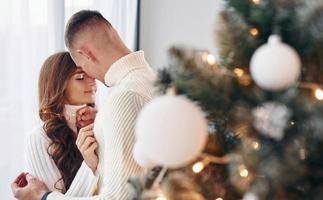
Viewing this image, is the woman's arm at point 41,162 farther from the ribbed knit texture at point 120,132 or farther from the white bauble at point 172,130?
the white bauble at point 172,130

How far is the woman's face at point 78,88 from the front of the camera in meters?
1.74

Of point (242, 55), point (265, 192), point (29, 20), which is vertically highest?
point (242, 55)

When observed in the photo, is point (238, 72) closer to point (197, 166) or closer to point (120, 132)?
point (197, 166)

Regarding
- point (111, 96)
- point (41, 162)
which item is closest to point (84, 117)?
point (41, 162)

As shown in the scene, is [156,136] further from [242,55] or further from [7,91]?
[7,91]

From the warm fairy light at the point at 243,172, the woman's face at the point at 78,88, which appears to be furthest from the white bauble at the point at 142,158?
the woman's face at the point at 78,88

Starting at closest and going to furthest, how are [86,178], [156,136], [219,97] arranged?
[156,136] → [219,97] → [86,178]

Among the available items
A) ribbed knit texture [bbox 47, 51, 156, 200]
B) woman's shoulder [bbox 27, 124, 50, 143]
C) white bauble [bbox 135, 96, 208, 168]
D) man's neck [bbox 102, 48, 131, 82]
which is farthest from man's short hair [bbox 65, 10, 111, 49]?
white bauble [bbox 135, 96, 208, 168]

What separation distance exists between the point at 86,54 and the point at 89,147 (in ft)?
0.91

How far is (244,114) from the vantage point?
0.76 meters

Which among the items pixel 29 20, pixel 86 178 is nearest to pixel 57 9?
pixel 29 20

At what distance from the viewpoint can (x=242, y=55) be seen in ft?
2.64

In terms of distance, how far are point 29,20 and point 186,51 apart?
4.76 ft

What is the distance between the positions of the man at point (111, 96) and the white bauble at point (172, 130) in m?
0.51
